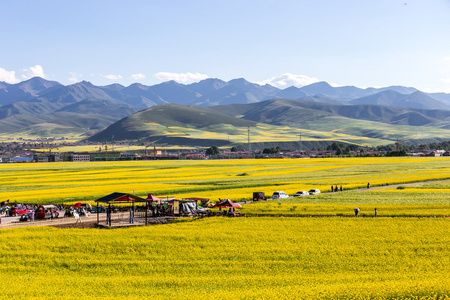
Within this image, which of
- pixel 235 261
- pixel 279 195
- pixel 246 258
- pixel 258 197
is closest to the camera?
pixel 235 261

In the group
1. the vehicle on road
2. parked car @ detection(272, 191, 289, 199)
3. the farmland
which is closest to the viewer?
the farmland

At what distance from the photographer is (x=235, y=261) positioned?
2850cm

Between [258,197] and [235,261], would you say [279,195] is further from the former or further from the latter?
[235,261]

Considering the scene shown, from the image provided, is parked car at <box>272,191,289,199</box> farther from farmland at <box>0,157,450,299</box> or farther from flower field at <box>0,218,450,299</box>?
flower field at <box>0,218,450,299</box>

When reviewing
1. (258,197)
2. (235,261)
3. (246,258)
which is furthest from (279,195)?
(235,261)

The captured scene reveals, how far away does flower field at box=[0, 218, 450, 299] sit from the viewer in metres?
23.1

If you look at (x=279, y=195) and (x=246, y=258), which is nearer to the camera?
(x=246, y=258)

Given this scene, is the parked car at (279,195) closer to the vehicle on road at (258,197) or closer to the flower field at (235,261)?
the vehicle on road at (258,197)

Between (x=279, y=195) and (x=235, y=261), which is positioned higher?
(x=279, y=195)

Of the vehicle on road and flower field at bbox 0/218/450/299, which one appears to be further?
the vehicle on road

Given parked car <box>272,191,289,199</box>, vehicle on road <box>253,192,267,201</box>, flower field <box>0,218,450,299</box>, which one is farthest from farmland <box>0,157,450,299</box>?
parked car <box>272,191,289,199</box>

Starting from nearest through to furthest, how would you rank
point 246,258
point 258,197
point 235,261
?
point 235,261
point 246,258
point 258,197

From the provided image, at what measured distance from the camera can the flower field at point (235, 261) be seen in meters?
23.1

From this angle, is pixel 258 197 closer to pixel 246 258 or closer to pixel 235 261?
pixel 246 258
